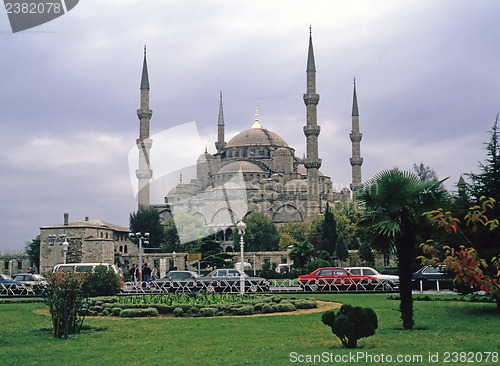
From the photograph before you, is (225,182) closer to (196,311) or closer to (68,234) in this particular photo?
(68,234)

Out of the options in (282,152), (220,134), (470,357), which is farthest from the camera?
(220,134)

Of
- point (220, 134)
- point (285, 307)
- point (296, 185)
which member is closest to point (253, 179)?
point (296, 185)

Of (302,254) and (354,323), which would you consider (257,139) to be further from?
(354,323)

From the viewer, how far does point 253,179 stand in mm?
80062

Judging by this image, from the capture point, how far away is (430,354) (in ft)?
25.7

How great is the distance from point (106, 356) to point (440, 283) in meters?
15.9

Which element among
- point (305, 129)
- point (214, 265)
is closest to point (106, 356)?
point (214, 265)

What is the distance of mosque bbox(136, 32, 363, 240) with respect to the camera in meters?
61.2

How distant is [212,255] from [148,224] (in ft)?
62.1

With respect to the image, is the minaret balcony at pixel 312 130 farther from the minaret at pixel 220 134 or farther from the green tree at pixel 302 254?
the minaret at pixel 220 134

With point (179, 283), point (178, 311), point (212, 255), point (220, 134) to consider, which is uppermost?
point (220, 134)

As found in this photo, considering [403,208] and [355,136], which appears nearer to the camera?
[403,208]

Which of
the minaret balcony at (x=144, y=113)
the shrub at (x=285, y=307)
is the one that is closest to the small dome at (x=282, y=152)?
the minaret balcony at (x=144, y=113)

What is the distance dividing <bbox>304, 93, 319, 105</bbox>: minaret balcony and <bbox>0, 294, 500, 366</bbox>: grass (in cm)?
4734
